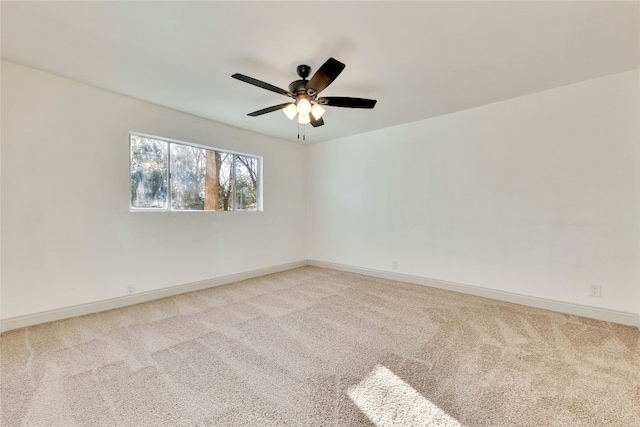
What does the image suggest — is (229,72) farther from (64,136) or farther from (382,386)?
(382,386)

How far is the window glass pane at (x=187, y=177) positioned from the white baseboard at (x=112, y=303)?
1171 mm

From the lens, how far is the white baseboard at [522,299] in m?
2.74

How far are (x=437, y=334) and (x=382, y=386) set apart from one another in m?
1.03

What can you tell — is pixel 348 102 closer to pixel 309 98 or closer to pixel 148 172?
pixel 309 98

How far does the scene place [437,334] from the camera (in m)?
2.51

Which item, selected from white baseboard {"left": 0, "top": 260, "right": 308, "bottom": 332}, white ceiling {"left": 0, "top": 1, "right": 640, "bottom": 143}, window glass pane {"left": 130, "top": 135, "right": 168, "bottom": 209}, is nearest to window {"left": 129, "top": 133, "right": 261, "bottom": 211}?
window glass pane {"left": 130, "top": 135, "right": 168, "bottom": 209}

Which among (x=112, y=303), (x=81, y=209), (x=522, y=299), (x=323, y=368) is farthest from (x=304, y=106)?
(x=522, y=299)

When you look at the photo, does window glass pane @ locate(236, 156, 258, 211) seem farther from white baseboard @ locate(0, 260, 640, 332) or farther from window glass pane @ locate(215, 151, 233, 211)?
white baseboard @ locate(0, 260, 640, 332)

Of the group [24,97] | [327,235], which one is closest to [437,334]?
[327,235]

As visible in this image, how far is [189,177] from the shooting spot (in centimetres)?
396

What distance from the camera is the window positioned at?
136 inches

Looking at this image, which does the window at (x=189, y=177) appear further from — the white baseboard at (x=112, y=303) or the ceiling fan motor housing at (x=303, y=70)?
the ceiling fan motor housing at (x=303, y=70)

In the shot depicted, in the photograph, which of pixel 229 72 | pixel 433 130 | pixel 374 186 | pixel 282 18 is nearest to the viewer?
pixel 282 18

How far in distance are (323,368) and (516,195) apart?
3197 millimetres
